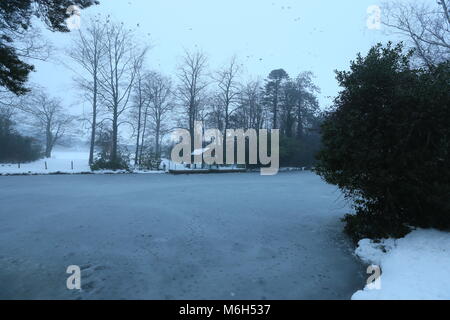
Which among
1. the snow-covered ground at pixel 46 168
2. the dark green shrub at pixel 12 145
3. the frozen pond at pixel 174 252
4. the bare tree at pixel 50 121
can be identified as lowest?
the frozen pond at pixel 174 252

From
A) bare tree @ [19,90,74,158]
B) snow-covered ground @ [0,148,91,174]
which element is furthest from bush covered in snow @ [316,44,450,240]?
bare tree @ [19,90,74,158]

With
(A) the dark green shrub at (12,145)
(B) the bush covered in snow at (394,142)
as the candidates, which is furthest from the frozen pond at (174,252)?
(A) the dark green shrub at (12,145)

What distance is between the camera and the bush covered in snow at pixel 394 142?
165 inches

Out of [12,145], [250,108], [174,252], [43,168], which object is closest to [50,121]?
[12,145]

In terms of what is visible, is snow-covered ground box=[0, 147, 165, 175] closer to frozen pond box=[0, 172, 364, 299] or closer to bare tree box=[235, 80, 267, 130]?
frozen pond box=[0, 172, 364, 299]

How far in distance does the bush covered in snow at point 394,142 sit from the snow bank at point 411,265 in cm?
36

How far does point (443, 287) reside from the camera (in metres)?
2.89

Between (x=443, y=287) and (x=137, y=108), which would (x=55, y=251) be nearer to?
(x=443, y=287)

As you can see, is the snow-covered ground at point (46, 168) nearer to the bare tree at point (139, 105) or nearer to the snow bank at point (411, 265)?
the bare tree at point (139, 105)

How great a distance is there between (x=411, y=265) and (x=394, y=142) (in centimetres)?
226

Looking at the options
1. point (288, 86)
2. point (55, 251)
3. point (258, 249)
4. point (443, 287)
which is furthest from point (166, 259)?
point (288, 86)

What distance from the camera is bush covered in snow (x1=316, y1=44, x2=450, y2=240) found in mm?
4188

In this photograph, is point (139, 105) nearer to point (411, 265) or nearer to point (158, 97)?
point (158, 97)

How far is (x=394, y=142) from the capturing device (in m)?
4.49
